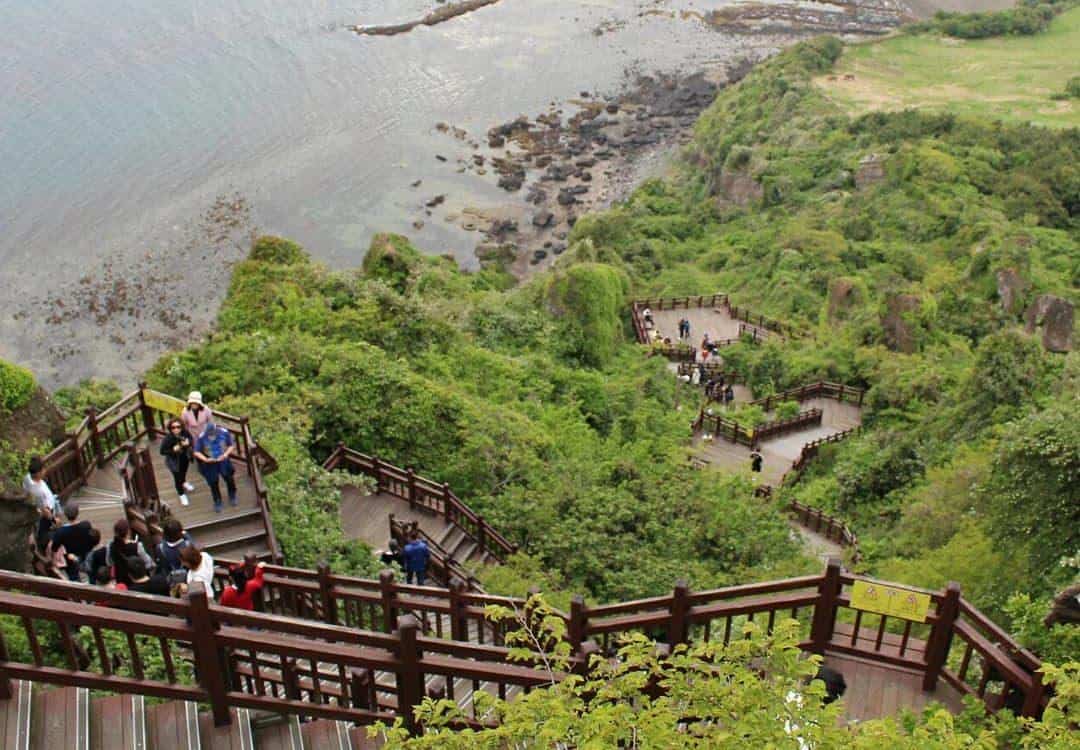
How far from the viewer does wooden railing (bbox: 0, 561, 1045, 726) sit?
7.62 m

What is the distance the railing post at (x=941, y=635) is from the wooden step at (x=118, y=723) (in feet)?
24.3

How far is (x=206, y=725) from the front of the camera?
8.20 m

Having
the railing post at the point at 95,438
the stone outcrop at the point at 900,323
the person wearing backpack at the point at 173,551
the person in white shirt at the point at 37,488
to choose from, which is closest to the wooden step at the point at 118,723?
the person wearing backpack at the point at 173,551

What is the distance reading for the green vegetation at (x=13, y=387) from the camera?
13.5 metres

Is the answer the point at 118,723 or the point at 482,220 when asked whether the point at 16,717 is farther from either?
the point at 482,220

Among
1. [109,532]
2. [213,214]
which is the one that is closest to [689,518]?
[109,532]

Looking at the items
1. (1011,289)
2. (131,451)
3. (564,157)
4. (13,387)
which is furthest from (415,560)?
(564,157)

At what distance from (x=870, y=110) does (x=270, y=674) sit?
65585mm

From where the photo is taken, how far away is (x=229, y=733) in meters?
8.14

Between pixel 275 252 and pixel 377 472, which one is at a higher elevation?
pixel 377 472

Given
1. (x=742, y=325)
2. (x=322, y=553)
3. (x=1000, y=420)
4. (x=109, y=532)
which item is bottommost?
(x=742, y=325)

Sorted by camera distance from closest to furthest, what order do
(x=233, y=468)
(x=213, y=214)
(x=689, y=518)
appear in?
(x=233, y=468) → (x=689, y=518) → (x=213, y=214)

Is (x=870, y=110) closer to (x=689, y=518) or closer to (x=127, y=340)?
(x=127, y=340)

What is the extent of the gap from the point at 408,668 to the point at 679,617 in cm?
297
